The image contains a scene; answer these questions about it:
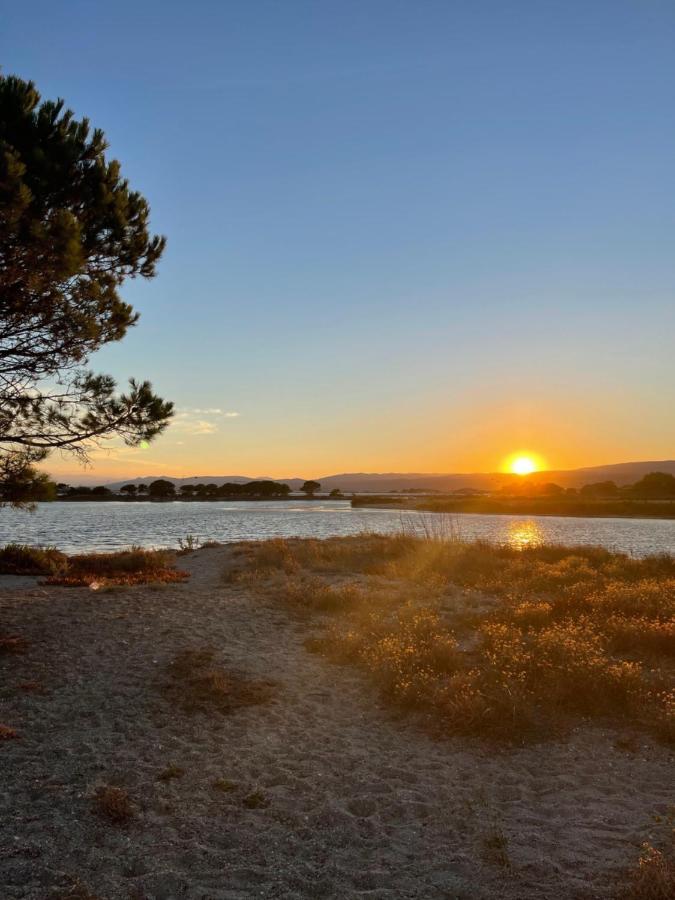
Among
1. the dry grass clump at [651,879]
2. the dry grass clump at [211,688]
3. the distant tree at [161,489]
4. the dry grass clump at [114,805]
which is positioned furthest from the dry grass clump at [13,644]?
the distant tree at [161,489]

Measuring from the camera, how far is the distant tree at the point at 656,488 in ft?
275

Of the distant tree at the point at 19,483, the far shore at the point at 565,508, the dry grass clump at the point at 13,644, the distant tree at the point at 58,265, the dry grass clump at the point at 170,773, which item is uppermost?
the distant tree at the point at 58,265

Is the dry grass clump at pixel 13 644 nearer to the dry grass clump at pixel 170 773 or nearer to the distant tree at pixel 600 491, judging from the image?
the dry grass clump at pixel 170 773

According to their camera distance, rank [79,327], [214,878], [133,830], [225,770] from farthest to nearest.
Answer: [79,327] < [225,770] < [133,830] < [214,878]

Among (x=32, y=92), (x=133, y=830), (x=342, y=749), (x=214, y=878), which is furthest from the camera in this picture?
(x=32, y=92)

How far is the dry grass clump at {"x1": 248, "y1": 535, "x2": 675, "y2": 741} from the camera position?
28.1 feet

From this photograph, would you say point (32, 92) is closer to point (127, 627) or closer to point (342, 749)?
point (127, 627)

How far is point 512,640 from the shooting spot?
1145 cm

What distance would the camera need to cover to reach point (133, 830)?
5.57m

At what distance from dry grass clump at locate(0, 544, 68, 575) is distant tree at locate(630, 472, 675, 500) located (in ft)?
261

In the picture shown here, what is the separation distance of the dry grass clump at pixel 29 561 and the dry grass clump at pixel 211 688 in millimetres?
12131

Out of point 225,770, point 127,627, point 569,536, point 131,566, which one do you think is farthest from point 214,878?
point 569,536

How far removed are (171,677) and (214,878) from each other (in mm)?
5394

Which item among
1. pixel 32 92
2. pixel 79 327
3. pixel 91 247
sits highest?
pixel 32 92
